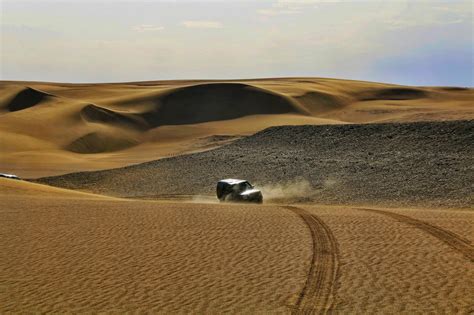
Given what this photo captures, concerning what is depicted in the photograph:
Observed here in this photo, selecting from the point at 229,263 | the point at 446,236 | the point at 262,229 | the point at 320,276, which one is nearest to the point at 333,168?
the point at 262,229

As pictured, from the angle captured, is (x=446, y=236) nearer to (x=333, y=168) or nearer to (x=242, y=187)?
(x=242, y=187)

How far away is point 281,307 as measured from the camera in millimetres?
11391

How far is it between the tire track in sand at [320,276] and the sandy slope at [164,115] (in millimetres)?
36166

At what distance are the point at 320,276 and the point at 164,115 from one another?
78.1 metres

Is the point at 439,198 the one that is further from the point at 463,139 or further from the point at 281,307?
the point at 281,307

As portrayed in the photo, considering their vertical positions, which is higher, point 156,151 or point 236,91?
point 236,91

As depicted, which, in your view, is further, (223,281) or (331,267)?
(331,267)

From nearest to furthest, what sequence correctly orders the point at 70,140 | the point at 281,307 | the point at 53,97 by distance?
1. the point at 281,307
2. the point at 70,140
3. the point at 53,97

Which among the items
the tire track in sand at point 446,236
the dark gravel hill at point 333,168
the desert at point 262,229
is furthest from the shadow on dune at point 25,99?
the tire track in sand at point 446,236

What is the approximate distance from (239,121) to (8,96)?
37126mm

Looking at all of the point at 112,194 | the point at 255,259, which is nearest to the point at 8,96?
the point at 112,194

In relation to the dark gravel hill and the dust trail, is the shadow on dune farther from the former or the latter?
the dust trail

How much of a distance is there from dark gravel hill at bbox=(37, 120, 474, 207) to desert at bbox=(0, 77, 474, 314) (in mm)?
127

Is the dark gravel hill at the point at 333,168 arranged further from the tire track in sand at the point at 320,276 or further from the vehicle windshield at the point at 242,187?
the tire track in sand at the point at 320,276
